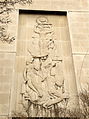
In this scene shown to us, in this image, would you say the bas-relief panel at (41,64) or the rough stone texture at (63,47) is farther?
the rough stone texture at (63,47)

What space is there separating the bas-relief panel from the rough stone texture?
0.18 ft

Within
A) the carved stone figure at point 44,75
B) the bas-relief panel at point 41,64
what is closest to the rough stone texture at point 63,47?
the bas-relief panel at point 41,64

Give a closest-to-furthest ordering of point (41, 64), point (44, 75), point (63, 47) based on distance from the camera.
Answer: point (44, 75)
point (41, 64)
point (63, 47)

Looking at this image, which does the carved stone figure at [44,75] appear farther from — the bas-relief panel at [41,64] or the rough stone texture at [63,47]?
the rough stone texture at [63,47]

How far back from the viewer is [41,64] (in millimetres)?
9539

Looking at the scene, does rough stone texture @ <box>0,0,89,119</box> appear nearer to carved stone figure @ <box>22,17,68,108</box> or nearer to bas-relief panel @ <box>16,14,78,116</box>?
bas-relief panel @ <box>16,14,78,116</box>

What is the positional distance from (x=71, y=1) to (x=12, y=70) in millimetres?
5387

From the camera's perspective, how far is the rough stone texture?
8.60m

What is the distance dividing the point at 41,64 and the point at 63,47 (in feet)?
4.79

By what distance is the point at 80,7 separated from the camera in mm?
11578

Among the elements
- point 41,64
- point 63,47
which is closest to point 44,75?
point 41,64

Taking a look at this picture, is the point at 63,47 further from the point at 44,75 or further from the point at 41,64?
the point at 44,75

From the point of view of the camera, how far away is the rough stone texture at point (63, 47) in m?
8.60

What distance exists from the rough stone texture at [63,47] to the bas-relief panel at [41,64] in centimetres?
5
